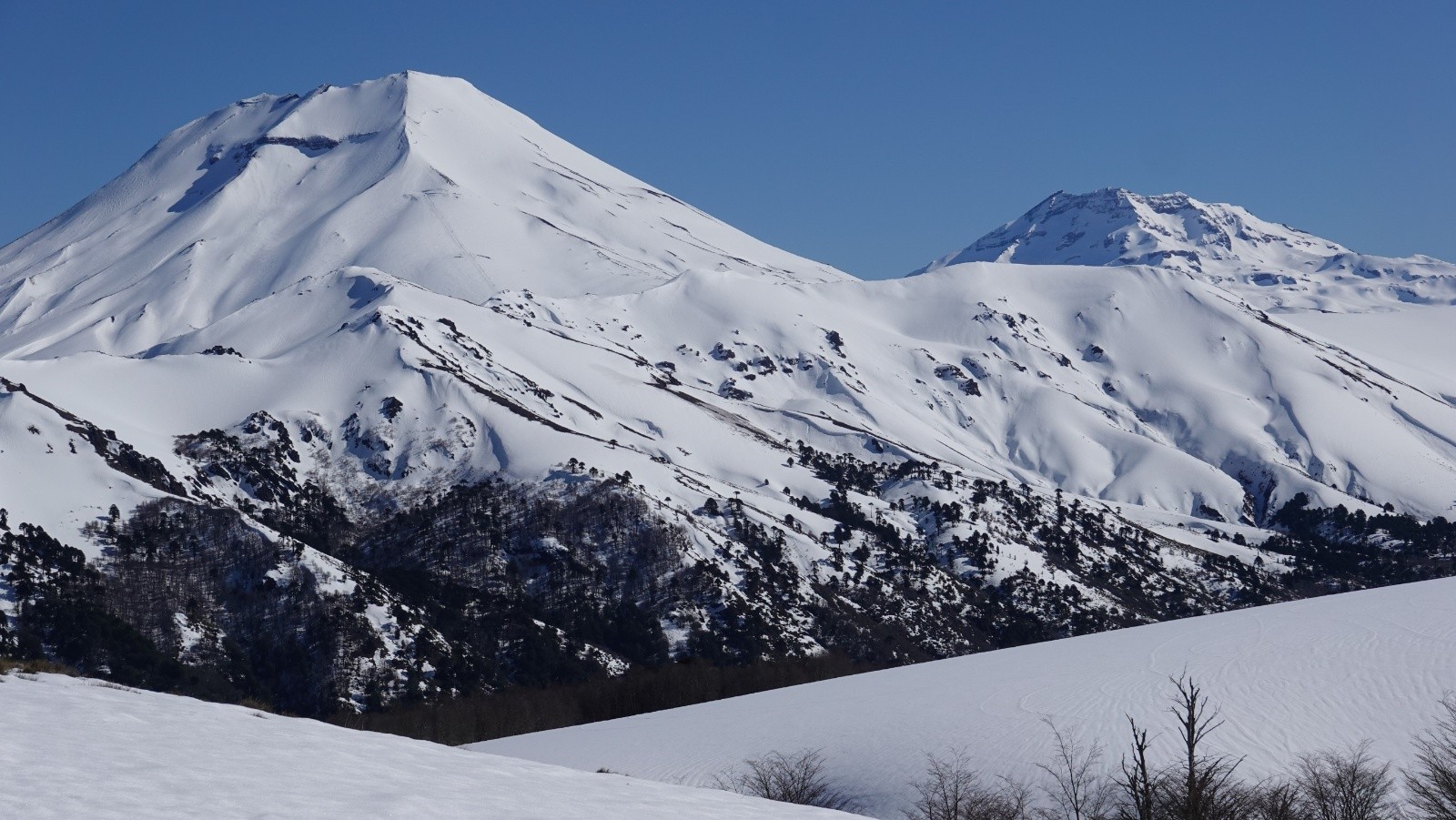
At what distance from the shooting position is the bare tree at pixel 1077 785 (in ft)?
171

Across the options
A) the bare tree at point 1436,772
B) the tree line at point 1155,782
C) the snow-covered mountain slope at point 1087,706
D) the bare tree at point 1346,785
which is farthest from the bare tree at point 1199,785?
the bare tree at point 1436,772

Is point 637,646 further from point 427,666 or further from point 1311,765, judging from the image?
point 1311,765

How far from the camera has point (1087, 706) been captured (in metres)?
62.8

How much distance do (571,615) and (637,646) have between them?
39.5ft

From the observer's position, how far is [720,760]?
64.3m

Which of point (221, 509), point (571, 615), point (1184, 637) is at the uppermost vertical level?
point (221, 509)

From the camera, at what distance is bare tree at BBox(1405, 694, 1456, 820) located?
146 feet

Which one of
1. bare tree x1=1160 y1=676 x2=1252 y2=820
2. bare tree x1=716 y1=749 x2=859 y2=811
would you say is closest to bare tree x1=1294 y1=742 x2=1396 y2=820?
bare tree x1=1160 y1=676 x2=1252 y2=820

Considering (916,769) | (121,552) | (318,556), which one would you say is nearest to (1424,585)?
(916,769)

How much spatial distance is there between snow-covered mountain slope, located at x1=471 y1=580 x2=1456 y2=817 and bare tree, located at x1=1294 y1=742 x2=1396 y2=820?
1.50 m

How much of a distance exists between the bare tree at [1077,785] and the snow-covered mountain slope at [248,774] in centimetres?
2525

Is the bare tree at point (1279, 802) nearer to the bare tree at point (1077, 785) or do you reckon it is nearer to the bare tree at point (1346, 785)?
the bare tree at point (1346, 785)

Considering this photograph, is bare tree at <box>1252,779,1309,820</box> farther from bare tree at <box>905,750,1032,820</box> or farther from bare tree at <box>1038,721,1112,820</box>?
bare tree at <box>905,750,1032,820</box>

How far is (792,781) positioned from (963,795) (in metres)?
9.10
